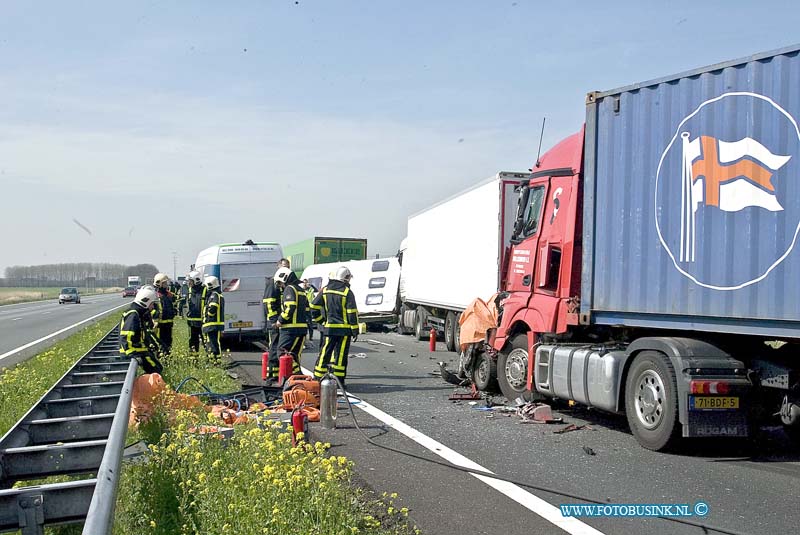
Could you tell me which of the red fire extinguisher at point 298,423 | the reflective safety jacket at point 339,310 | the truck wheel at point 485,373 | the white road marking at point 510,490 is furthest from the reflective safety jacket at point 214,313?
the red fire extinguisher at point 298,423

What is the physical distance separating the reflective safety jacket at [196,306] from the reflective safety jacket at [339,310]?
18.1ft

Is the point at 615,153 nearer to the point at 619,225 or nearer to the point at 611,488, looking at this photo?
the point at 619,225

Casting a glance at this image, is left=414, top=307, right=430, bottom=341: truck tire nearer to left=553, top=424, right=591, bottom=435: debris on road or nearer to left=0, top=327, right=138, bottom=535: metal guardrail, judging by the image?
left=553, top=424, right=591, bottom=435: debris on road

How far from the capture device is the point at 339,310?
11719mm

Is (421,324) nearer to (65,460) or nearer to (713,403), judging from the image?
(713,403)

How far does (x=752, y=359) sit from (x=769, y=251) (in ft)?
4.17

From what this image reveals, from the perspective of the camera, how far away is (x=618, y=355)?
8773 mm

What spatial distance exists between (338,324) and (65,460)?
22.5ft

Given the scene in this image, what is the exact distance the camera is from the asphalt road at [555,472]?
5.59m

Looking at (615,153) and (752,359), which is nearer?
(752,359)

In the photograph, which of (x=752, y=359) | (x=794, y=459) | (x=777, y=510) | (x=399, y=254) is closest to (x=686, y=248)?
(x=752, y=359)

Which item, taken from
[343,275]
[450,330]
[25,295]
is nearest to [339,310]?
[343,275]

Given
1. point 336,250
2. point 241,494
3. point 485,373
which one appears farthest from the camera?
point 336,250

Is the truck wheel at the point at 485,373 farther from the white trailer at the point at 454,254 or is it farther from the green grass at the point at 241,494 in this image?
the green grass at the point at 241,494
